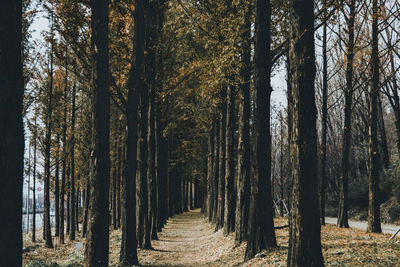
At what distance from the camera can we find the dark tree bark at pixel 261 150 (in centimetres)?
1007

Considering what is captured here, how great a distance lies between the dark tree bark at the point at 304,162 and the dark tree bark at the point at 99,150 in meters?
4.49

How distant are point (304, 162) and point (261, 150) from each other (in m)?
3.37

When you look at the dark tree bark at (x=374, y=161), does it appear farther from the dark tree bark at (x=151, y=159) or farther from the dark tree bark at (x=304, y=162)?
the dark tree bark at (x=151, y=159)

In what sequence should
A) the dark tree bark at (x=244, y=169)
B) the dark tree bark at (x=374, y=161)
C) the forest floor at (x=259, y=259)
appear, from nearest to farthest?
the forest floor at (x=259, y=259), the dark tree bark at (x=244, y=169), the dark tree bark at (x=374, y=161)

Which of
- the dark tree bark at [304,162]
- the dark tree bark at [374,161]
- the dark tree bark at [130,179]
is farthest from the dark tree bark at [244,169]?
the dark tree bark at [304,162]

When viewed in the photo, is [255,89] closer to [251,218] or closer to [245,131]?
[245,131]

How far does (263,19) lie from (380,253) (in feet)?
22.7

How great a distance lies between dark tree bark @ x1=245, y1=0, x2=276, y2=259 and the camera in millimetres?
10070

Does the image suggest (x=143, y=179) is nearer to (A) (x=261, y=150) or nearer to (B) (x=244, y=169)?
(B) (x=244, y=169)

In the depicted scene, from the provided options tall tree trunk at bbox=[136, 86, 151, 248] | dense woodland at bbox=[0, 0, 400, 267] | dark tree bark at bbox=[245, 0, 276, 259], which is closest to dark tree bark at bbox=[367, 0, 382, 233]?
dense woodland at bbox=[0, 0, 400, 267]

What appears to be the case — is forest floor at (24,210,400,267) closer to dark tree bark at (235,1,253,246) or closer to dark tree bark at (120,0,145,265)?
dark tree bark at (235,1,253,246)

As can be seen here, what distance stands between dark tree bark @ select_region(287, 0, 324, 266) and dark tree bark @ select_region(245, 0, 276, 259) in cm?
312

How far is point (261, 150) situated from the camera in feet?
33.5

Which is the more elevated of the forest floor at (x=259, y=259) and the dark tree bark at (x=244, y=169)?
the dark tree bark at (x=244, y=169)
